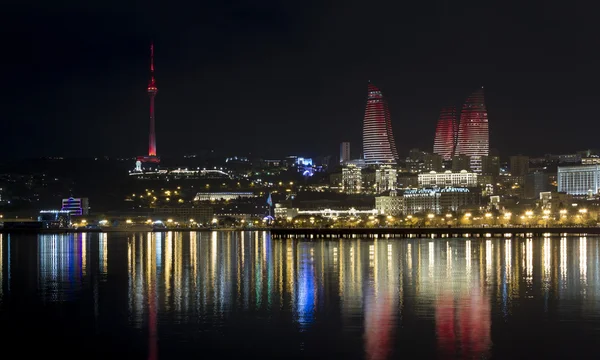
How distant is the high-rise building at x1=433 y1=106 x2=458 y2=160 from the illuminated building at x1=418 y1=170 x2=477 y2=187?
22.7ft

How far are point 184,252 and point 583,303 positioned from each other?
22846 mm

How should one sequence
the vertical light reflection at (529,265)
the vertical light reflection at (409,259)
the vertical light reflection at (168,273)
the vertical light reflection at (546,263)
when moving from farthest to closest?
the vertical light reflection at (409,259) → the vertical light reflection at (529,265) → the vertical light reflection at (546,263) → the vertical light reflection at (168,273)

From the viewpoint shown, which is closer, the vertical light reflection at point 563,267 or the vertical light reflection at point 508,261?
the vertical light reflection at point 563,267

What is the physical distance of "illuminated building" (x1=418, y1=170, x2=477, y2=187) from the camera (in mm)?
109450

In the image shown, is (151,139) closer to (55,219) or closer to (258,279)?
(55,219)

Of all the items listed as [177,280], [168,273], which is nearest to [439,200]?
[168,273]

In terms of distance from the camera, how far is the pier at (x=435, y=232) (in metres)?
62.6

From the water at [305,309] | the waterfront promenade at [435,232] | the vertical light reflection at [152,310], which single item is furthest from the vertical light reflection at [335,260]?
the waterfront promenade at [435,232]

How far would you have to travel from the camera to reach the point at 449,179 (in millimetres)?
110750

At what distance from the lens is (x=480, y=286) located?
939 inches

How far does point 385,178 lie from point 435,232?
4861 centimetres

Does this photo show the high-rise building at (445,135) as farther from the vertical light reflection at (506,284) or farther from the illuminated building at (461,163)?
the vertical light reflection at (506,284)

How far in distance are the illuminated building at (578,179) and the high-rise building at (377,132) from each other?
71.6 feet

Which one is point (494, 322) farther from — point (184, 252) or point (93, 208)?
point (93, 208)
